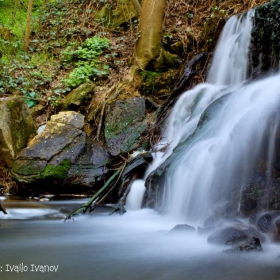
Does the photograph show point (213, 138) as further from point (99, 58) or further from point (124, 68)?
point (99, 58)

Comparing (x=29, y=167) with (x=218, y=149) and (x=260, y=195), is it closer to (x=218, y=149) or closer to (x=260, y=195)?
(x=218, y=149)

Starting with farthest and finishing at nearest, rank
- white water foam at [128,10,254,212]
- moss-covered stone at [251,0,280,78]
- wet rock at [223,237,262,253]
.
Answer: white water foam at [128,10,254,212] → moss-covered stone at [251,0,280,78] → wet rock at [223,237,262,253]

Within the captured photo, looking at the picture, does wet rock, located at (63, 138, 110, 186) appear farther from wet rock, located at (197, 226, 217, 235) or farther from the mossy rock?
wet rock, located at (197, 226, 217, 235)

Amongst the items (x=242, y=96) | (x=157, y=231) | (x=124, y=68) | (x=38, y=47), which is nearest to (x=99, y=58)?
(x=124, y=68)

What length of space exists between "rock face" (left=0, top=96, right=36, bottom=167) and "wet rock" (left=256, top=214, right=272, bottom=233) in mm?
4228

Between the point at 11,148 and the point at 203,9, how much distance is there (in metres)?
5.58

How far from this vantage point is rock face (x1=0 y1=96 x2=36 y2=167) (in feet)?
19.0

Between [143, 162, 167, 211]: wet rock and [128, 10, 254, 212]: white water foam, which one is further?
[128, 10, 254, 212]: white water foam

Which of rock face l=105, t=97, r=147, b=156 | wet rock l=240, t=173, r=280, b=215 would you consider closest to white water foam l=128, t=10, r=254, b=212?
rock face l=105, t=97, r=147, b=156

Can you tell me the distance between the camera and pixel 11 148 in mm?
5789

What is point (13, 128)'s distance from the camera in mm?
5879

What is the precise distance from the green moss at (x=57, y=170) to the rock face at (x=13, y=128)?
956mm

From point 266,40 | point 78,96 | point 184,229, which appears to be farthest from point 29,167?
point 266,40

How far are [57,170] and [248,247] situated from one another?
3.41 m
